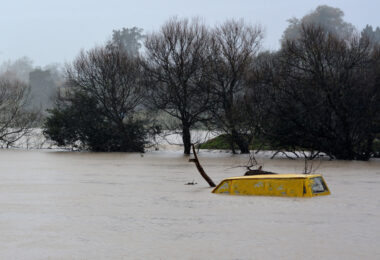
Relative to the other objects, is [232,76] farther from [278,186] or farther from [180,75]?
[278,186]

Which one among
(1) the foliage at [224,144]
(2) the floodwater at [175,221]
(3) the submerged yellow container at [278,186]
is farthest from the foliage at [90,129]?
(3) the submerged yellow container at [278,186]

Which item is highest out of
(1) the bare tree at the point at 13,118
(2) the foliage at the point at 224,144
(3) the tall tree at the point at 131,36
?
(3) the tall tree at the point at 131,36

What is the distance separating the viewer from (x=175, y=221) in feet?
41.0

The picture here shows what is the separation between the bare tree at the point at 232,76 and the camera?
3553cm

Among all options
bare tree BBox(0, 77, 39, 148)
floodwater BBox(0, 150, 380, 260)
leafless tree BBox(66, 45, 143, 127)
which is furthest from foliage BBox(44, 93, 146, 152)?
floodwater BBox(0, 150, 380, 260)

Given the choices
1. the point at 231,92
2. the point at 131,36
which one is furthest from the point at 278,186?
the point at 131,36

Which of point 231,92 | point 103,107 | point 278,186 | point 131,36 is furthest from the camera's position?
point 131,36

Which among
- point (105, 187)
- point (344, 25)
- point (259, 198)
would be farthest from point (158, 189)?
point (344, 25)

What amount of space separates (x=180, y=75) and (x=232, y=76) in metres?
2.90

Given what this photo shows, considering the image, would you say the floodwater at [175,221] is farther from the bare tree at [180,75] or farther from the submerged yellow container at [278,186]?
the bare tree at [180,75]

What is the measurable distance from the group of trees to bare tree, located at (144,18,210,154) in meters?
0.06

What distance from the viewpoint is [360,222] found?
12.4 metres

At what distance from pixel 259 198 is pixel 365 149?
18032 millimetres

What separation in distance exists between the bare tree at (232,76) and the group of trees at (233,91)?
0.06m
